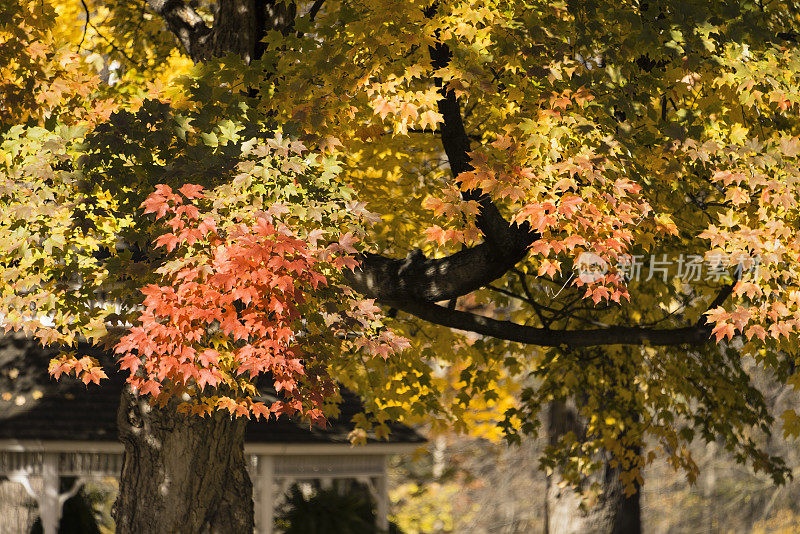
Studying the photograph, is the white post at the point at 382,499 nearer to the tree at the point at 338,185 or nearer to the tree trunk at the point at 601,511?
the tree trunk at the point at 601,511

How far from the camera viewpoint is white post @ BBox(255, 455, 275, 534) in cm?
1491

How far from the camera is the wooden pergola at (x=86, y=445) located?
13.8m

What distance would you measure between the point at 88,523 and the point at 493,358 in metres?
6.38

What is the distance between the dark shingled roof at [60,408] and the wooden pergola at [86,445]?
0.01 meters

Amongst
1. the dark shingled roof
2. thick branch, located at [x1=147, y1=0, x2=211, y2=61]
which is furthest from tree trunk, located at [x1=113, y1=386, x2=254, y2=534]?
the dark shingled roof

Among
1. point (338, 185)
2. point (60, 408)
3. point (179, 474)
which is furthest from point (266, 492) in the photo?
point (338, 185)

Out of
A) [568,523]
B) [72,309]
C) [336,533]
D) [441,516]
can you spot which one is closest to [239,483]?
[336,533]

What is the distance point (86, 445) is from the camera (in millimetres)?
13781

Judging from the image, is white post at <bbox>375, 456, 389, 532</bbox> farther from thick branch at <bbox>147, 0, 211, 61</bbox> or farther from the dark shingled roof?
thick branch at <bbox>147, 0, 211, 61</bbox>

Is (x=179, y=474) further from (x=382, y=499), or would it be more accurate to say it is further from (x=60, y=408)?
(x=382, y=499)

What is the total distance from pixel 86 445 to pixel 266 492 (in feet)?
8.85

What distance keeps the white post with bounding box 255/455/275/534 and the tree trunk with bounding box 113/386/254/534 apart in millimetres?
5248

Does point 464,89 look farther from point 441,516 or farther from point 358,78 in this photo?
point 441,516

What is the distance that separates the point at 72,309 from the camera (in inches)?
313
